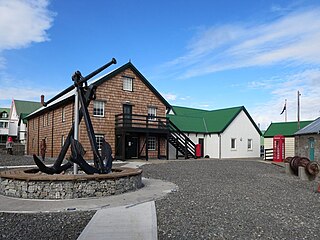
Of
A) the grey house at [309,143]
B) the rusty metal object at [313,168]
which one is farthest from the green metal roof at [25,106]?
the rusty metal object at [313,168]

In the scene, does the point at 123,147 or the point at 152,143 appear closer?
the point at 123,147

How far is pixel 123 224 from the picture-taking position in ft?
19.3

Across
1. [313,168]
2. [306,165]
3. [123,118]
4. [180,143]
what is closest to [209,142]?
[180,143]

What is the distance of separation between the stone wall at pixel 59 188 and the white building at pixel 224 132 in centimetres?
2029

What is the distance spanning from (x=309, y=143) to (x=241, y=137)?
30.2 feet

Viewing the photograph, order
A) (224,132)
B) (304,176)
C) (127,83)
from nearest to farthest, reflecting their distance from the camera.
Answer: (304,176) < (127,83) < (224,132)

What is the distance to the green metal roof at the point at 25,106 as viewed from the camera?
59.3 m

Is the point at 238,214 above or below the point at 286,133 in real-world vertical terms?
below

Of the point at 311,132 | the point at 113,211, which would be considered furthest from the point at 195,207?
the point at 311,132

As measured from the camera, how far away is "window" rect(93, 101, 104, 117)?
23755mm

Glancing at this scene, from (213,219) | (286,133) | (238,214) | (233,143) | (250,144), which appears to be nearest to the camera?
(213,219)

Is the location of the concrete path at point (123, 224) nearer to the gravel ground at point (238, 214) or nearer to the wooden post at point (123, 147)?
the gravel ground at point (238, 214)

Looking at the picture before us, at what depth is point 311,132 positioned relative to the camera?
2378 cm

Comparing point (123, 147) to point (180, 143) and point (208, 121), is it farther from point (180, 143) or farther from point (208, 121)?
point (208, 121)
